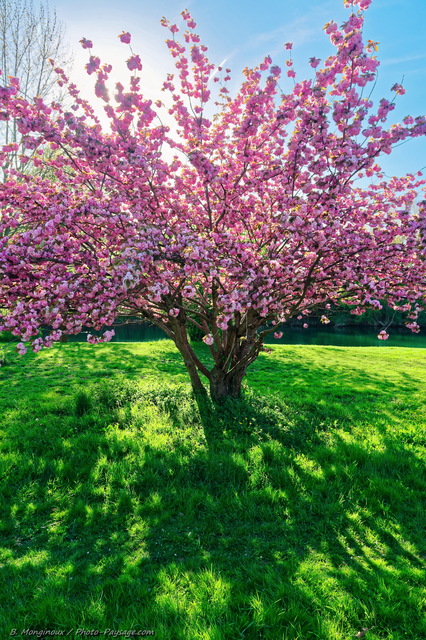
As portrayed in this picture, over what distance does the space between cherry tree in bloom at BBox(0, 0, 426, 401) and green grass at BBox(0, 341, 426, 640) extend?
89.0 inches

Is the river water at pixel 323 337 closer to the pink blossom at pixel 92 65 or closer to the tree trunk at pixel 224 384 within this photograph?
the tree trunk at pixel 224 384

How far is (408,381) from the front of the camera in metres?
12.3

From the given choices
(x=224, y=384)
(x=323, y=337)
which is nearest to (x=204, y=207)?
(x=224, y=384)

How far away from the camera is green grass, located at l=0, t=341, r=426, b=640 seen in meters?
3.18

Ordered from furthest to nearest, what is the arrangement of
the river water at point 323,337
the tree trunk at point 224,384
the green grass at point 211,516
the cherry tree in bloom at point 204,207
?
the river water at point 323,337 → the tree trunk at point 224,384 → the cherry tree in bloom at point 204,207 → the green grass at point 211,516

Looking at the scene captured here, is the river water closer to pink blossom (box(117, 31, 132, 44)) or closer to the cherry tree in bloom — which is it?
the cherry tree in bloom

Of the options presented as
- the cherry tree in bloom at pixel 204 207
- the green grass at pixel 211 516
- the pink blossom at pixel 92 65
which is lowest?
the green grass at pixel 211 516

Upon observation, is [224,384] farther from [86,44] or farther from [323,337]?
[323,337]

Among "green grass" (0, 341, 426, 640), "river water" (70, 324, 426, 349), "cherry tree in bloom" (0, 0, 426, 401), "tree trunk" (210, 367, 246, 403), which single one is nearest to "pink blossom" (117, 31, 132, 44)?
"cherry tree in bloom" (0, 0, 426, 401)

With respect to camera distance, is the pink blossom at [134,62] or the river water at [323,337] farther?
the river water at [323,337]

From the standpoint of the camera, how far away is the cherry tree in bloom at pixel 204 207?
17.1ft

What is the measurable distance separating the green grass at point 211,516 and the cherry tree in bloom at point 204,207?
2.26 m

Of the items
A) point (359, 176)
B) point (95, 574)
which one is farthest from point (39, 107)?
point (95, 574)

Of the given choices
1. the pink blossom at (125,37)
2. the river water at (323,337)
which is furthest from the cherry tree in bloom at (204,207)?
the river water at (323,337)
